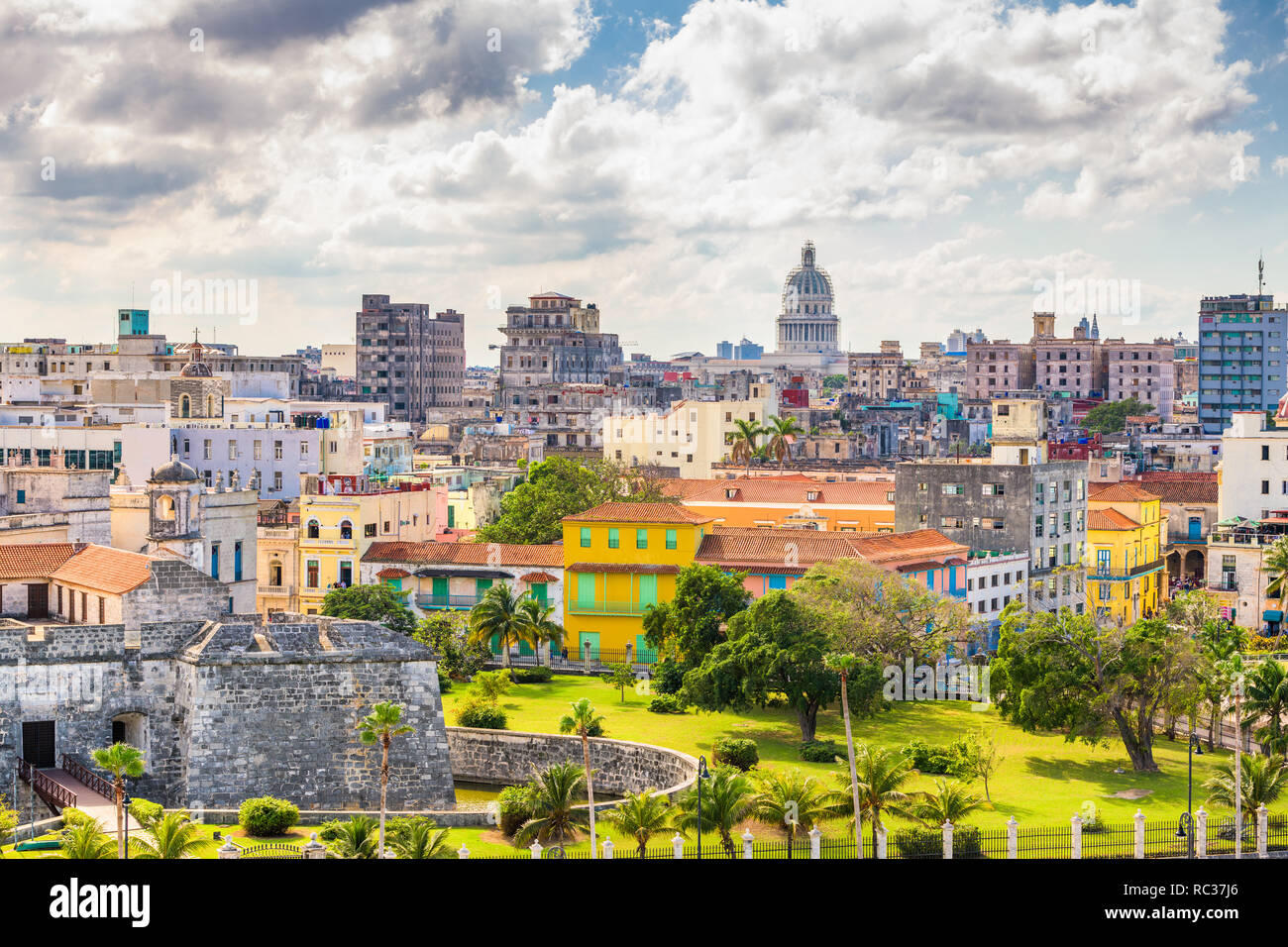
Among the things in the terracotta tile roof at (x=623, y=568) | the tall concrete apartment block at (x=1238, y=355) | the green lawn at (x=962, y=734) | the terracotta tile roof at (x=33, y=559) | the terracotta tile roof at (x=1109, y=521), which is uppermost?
the tall concrete apartment block at (x=1238, y=355)

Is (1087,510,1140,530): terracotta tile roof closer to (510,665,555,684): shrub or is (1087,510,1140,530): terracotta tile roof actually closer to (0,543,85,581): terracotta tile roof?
(510,665,555,684): shrub

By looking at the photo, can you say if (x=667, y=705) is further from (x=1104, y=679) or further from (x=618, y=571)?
(x=1104, y=679)

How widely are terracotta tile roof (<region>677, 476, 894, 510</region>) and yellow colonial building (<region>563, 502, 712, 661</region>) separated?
2128 centimetres

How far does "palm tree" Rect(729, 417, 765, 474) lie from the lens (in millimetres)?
122938

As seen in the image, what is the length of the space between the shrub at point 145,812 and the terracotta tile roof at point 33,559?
1598 cm

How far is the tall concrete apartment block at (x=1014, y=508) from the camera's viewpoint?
262 feet

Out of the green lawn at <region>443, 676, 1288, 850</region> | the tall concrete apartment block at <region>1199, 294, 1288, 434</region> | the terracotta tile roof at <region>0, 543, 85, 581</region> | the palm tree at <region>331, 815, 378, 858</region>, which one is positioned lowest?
the green lawn at <region>443, 676, 1288, 850</region>

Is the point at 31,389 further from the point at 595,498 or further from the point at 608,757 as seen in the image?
the point at 608,757

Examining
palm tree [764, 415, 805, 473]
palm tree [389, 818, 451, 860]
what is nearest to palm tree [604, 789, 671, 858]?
palm tree [389, 818, 451, 860]

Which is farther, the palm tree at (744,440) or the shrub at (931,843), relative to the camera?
the palm tree at (744,440)

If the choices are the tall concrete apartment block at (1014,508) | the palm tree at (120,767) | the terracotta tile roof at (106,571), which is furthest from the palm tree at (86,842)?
the tall concrete apartment block at (1014,508)

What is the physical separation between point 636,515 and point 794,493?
23.1m

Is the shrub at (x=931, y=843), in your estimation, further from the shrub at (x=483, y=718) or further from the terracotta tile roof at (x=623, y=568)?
the terracotta tile roof at (x=623, y=568)

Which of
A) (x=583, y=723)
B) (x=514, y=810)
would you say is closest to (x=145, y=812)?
(x=514, y=810)
